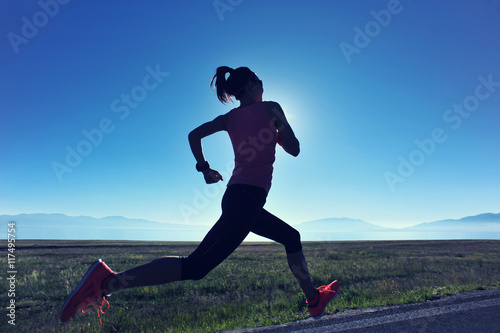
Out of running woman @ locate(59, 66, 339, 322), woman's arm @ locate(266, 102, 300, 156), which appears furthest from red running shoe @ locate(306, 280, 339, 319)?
woman's arm @ locate(266, 102, 300, 156)

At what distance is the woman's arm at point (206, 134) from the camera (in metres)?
2.62

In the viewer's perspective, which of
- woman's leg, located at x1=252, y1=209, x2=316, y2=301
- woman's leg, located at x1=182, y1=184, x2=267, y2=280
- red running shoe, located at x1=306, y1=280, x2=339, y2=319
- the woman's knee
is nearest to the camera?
woman's leg, located at x1=182, y1=184, x2=267, y2=280

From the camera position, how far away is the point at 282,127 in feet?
8.08

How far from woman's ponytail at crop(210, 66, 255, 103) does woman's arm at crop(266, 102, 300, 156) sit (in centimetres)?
41

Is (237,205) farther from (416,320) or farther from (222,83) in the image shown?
(416,320)

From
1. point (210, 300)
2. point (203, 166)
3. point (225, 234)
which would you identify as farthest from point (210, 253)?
point (210, 300)

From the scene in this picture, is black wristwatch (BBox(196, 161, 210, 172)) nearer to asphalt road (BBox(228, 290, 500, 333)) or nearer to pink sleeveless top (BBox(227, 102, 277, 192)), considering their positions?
pink sleeveless top (BBox(227, 102, 277, 192))

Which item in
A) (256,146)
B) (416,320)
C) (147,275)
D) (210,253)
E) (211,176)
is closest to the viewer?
(147,275)

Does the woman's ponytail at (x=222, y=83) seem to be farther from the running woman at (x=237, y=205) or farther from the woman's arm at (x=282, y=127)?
the woman's arm at (x=282, y=127)

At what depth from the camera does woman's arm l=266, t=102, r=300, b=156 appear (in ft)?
8.02

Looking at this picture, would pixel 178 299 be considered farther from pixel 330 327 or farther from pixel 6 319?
pixel 330 327

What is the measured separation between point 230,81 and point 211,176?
921 millimetres

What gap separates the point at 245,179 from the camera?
7.73 feet

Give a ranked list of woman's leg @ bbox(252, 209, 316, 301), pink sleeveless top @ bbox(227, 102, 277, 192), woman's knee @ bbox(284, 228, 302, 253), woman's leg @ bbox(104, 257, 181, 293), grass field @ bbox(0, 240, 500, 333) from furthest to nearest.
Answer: grass field @ bbox(0, 240, 500, 333) → woman's knee @ bbox(284, 228, 302, 253) → woman's leg @ bbox(252, 209, 316, 301) → pink sleeveless top @ bbox(227, 102, 277, 192) → woman's leg @ bbox(104, 257, 181, 293)
